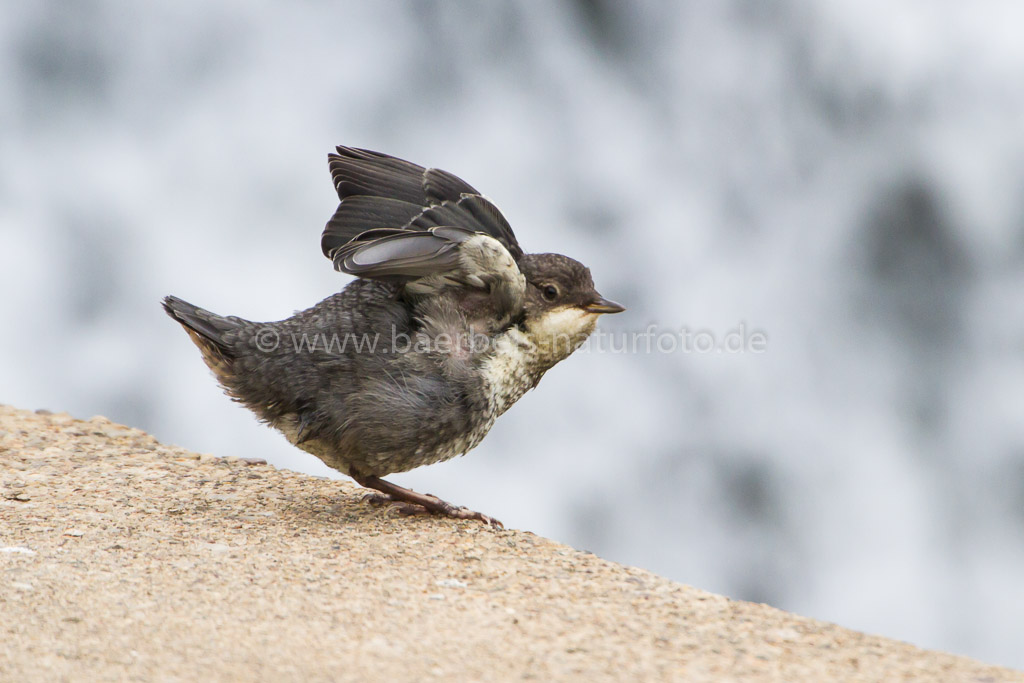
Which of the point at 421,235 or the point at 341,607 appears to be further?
the point at 421,235

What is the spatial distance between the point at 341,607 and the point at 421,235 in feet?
4.76

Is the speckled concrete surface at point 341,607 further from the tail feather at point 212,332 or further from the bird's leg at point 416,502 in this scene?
the tail feather at point 212,332

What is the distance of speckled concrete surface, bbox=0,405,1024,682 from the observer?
2.57 meters

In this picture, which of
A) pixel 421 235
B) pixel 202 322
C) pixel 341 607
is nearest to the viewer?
pixel 341 607

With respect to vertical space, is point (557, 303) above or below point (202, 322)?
above

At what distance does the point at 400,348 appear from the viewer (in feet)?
12.6

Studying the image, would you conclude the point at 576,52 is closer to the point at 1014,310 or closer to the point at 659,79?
the point at 659,79

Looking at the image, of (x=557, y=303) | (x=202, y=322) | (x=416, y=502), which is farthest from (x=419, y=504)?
(x=202, y=322)

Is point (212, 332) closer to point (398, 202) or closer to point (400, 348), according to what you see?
point (400, 348)

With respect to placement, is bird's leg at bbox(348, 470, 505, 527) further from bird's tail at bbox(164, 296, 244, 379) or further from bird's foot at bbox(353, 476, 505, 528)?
bird's tail at bbox(164, 296, 244, 379)

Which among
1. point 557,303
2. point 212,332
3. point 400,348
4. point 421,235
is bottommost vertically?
point 212,332

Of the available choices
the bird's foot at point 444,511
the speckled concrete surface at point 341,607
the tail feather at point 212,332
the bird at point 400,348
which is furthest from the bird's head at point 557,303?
the tail feather at point 212,332

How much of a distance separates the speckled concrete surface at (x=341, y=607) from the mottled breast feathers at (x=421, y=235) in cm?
89

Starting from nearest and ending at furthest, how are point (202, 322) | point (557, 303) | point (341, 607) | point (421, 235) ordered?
1. point (341, 607)
2. point (421, 235)
3. point (202, 322)
4. point (557, 303)
